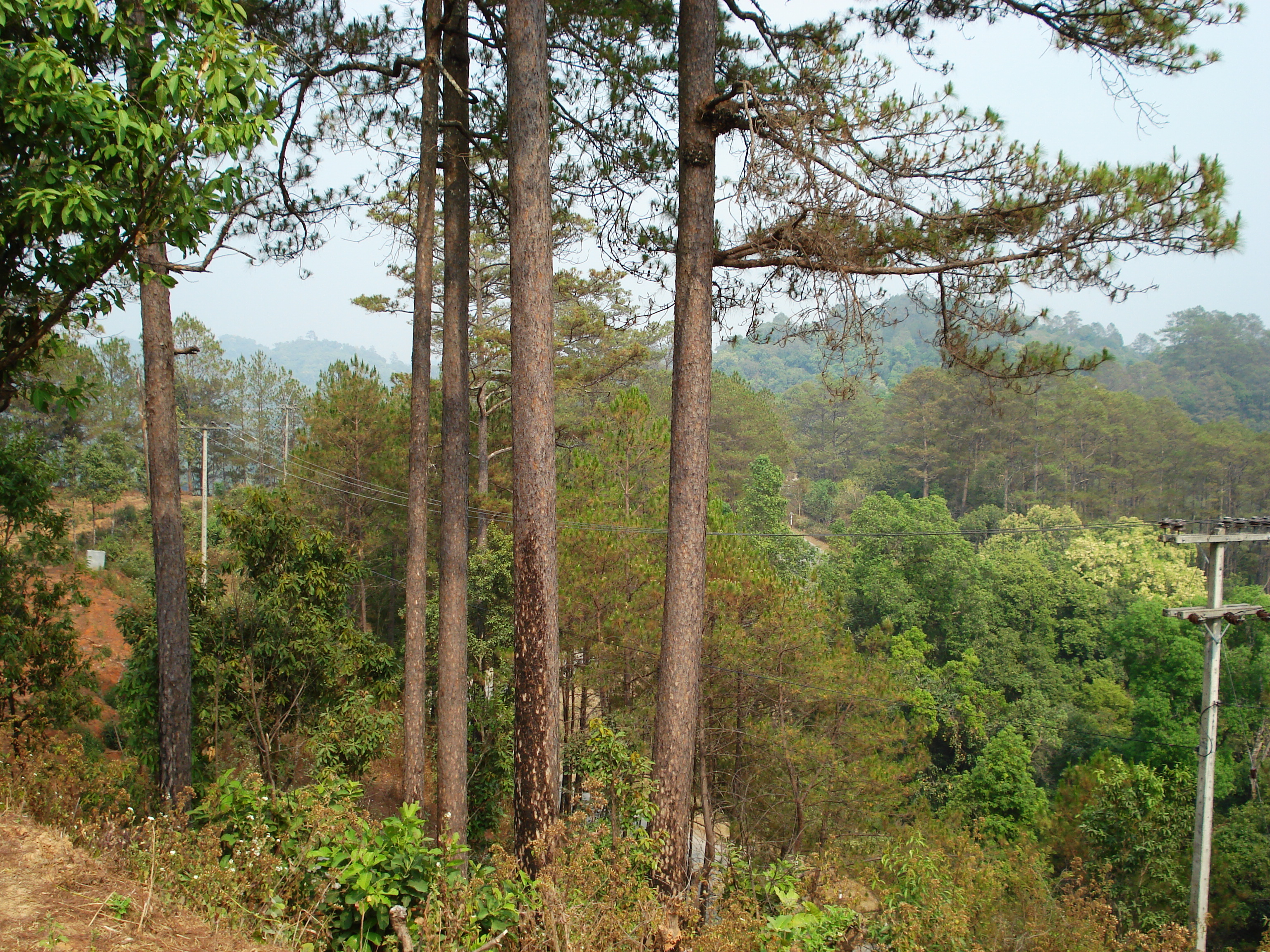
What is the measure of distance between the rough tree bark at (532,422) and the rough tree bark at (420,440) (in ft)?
8.82

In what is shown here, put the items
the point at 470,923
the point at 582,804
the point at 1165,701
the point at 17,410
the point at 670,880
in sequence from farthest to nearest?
1. the point at 17,410
2. the point at 1165,701
3. the point at 670,880
4. the point at 582,804
5. the point at 470,923

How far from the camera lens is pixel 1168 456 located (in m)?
40.4

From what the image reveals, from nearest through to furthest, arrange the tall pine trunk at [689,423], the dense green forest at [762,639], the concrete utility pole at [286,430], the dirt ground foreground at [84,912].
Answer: the dirt ground foreground at [84,912] → the tall pine trunk at [689,423] → the dense green forest at [762,639] → the concrete utility pole at [286,430]

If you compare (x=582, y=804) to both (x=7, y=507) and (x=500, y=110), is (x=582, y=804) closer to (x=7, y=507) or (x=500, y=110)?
(x=500, y=110)

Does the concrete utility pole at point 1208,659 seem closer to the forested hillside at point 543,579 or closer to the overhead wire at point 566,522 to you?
the forested hillside at point 543,579

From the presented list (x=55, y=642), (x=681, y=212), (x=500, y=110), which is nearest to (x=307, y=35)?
(x=500, y=110)

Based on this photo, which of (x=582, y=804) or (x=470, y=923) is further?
(x=582, y=804)

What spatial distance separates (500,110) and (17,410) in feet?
88.3

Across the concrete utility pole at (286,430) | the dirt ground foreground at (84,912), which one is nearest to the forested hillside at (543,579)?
the dirt ground foreground at (84,912)

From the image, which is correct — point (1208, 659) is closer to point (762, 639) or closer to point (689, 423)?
point (762, 639)

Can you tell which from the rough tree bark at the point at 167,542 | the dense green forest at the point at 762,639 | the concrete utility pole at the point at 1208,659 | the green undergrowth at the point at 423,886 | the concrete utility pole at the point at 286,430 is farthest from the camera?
the concrete utility pole at the point at 286,430

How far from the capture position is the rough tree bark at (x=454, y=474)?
6.51 metres

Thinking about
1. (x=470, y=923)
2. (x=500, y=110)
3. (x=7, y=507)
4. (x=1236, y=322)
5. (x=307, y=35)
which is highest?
(x=1236, y=322)

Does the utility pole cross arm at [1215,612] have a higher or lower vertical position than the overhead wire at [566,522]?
lower
